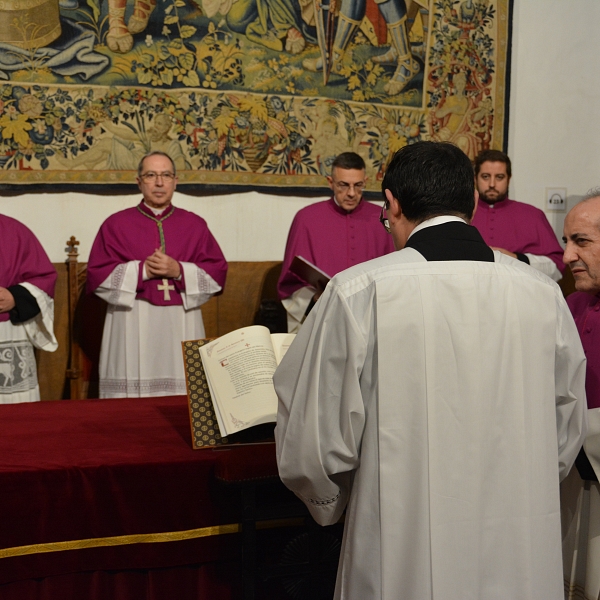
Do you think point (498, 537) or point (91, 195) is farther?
point (91, 195)

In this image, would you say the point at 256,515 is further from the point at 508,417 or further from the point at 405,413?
the point at 508,417

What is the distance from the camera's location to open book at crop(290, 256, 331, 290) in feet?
14.3

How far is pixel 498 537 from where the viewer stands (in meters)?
2.09

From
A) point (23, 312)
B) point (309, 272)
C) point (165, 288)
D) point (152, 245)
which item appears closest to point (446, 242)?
point (309, 272)

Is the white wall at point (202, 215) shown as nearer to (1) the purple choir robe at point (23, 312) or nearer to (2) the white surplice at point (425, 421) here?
(1) the purple choir robe at point (23, 312)

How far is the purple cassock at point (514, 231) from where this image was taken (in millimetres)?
6223

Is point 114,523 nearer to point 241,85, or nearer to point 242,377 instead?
point 242,377

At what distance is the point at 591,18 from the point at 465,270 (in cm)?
642

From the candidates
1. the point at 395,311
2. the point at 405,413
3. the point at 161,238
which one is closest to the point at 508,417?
the point at 405,413

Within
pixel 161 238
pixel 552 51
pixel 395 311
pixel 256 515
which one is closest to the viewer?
pixel 395 311

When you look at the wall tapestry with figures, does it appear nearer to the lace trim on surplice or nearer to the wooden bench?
the wooden bench

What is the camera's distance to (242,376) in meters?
2.72

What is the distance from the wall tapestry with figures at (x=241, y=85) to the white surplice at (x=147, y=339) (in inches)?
52.1

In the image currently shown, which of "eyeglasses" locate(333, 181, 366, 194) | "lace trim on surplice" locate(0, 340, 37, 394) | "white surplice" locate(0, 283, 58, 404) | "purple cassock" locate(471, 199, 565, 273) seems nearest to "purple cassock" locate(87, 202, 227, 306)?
"white surplice" locate(0, 283, 58, 404)
